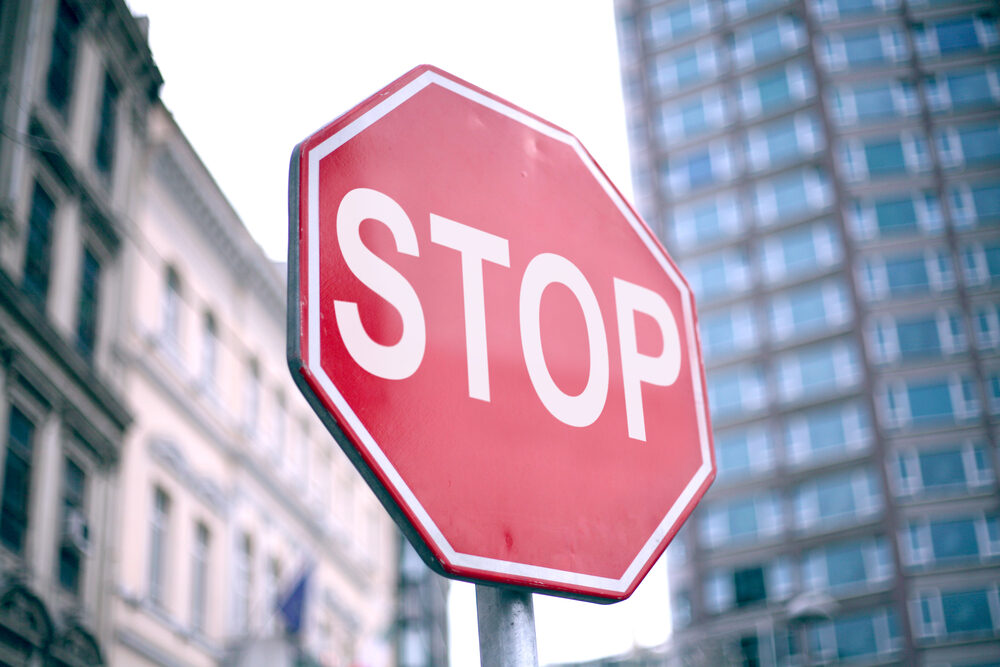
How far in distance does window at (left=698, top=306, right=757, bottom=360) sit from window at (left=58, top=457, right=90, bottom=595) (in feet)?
157

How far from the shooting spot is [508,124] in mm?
2406

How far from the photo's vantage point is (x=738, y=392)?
62.8 metres

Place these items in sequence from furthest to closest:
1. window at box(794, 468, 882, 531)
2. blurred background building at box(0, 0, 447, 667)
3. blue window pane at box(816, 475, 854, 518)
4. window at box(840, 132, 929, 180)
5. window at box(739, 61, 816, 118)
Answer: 1. window at box(739, 61, 816, 118)
2. window at box(840, 132, 929, 180)
3. blue window pane at box(816, 475, 854, 518)
4. window at box(794, 468, 882, 531)
5. blurred background building at box(0, 0, 447, 667)

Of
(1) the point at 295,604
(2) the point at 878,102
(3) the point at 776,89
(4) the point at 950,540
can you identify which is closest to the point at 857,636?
(4) the point at 950,540

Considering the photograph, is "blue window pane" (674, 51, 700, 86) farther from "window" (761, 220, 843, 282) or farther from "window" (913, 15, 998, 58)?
"window" (913, 15, 998, 58)

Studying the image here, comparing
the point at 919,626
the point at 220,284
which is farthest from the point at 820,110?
the point at 220,284

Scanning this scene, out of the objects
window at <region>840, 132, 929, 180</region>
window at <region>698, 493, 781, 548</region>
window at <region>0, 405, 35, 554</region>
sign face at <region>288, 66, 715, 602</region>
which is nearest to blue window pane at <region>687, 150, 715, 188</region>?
window at <region>840, 132, 929, 180</region>

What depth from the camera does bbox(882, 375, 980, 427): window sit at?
5788cm

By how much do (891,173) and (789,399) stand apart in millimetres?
12649

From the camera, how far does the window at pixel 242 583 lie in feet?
75.1

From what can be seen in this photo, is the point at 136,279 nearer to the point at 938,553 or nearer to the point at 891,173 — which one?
the point at 938,553

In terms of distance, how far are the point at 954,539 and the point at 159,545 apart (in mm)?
44242

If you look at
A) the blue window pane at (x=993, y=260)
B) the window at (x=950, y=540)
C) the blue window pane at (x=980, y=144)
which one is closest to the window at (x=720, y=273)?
the blue window pane at (x=993, y=260)

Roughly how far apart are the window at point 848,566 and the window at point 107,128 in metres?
45.1
